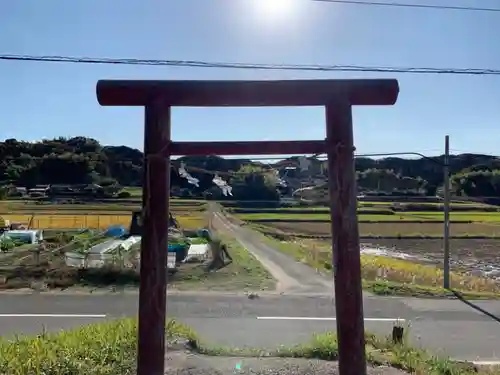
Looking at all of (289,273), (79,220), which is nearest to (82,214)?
(79,220)

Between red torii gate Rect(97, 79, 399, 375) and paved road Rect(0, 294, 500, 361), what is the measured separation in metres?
5.53

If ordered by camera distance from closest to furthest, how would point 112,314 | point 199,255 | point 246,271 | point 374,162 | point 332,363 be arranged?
point 332,363, point 112,314, point 246,271, point 199,255, point 374,162

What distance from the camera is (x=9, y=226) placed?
83.4ft

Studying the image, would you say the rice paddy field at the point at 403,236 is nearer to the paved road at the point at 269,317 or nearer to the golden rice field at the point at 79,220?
the paved road at the point at 269,317

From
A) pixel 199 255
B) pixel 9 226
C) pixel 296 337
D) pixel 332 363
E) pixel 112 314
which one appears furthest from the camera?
pixel 9 226

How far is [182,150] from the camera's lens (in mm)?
3332

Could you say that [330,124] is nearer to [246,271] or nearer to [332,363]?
[332,363]

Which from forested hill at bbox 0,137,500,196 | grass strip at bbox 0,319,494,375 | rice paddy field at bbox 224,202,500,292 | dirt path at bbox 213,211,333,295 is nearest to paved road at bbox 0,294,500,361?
dirt path at bbox 213,211,333,295

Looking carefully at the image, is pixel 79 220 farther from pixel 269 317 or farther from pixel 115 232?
pixel 269 317

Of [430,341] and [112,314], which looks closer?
[430,341]

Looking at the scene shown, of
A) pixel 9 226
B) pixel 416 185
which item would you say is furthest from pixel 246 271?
pixel 416 185

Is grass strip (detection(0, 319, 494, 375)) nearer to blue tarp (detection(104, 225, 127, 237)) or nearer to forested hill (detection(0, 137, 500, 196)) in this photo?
blue tarp (detection(104, 225, 127, 237))

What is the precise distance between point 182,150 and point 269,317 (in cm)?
846

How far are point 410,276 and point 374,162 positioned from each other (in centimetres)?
1585
